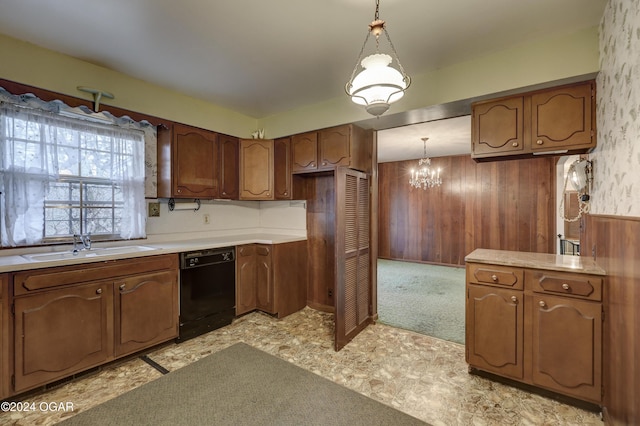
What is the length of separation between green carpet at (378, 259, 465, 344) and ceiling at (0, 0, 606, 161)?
2.63 meters

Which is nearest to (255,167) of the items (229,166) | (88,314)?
(229,166)

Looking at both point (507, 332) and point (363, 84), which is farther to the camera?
point (507, 332)

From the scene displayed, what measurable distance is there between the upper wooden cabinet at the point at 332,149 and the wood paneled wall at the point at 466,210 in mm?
3029

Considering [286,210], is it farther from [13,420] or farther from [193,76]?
[13,420]

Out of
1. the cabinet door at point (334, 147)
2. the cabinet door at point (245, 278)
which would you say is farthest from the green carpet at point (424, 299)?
the cabinet door at point (334, 147)

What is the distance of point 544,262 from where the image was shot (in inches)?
80.6

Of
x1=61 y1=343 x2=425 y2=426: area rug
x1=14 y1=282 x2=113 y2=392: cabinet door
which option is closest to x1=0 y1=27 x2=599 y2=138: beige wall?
x1=14 y1=282 x2=113 y2=392: cabinet door

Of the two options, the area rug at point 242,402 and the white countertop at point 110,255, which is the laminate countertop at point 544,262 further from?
the white countertop at point 110,255

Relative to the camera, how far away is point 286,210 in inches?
161

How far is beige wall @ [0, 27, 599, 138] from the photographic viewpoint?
2049 mm

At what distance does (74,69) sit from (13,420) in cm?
260

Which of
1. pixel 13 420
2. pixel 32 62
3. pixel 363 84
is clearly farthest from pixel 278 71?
pixel 13 420

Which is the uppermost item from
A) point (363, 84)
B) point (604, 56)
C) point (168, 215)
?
point (604, 56)

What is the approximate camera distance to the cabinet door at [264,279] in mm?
3363
